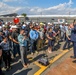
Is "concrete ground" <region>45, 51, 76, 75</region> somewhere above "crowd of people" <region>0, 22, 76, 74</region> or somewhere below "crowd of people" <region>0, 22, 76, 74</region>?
below

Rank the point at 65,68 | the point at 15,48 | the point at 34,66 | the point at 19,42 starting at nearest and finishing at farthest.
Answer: the point at 65,68, the point at 19,42, the point at 34,66, the point at 15,48

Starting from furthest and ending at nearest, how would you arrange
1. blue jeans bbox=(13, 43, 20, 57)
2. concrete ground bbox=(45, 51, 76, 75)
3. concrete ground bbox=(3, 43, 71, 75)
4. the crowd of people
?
blue jeans bbox=(13, 43, 20, 57)
the crowd of people
concrete ground bbox=(3, 43, 71, 75)
concrete ground bbox=(45, 51, 76, 75)

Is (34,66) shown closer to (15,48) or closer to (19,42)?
(19,42)

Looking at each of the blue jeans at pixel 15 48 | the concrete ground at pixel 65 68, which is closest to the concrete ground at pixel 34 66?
the concrete ground at pixel 65 68

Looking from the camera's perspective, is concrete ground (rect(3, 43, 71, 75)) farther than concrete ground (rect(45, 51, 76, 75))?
Yes

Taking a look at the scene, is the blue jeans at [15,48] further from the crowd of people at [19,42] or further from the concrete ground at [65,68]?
the concrete ground at [65,68]

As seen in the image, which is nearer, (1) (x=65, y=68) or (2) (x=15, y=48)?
(1) (x=65, y=68)

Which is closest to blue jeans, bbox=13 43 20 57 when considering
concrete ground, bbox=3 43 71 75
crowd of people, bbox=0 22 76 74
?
crowd of people, bbox=0 22 76 74

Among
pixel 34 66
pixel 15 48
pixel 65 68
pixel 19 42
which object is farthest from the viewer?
pixel 15 48

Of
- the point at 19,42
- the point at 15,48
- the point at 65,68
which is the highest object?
the point at 19,42

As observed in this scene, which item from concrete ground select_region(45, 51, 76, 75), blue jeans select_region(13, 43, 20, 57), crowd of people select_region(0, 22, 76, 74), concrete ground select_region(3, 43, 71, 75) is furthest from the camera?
blue jeans select_region(13, 43, 20, 57)

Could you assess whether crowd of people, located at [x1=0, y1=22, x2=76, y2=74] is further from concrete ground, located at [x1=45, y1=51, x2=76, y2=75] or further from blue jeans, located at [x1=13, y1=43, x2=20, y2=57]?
concrete ground, located at [x1=45, y1=51, x2=76, y2=75]

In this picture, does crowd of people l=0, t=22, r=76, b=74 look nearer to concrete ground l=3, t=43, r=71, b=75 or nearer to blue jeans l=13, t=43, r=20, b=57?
blue jeans l=13, t=43, r=20, b=57

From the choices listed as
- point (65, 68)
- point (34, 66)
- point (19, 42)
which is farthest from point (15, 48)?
point (65, 68)
